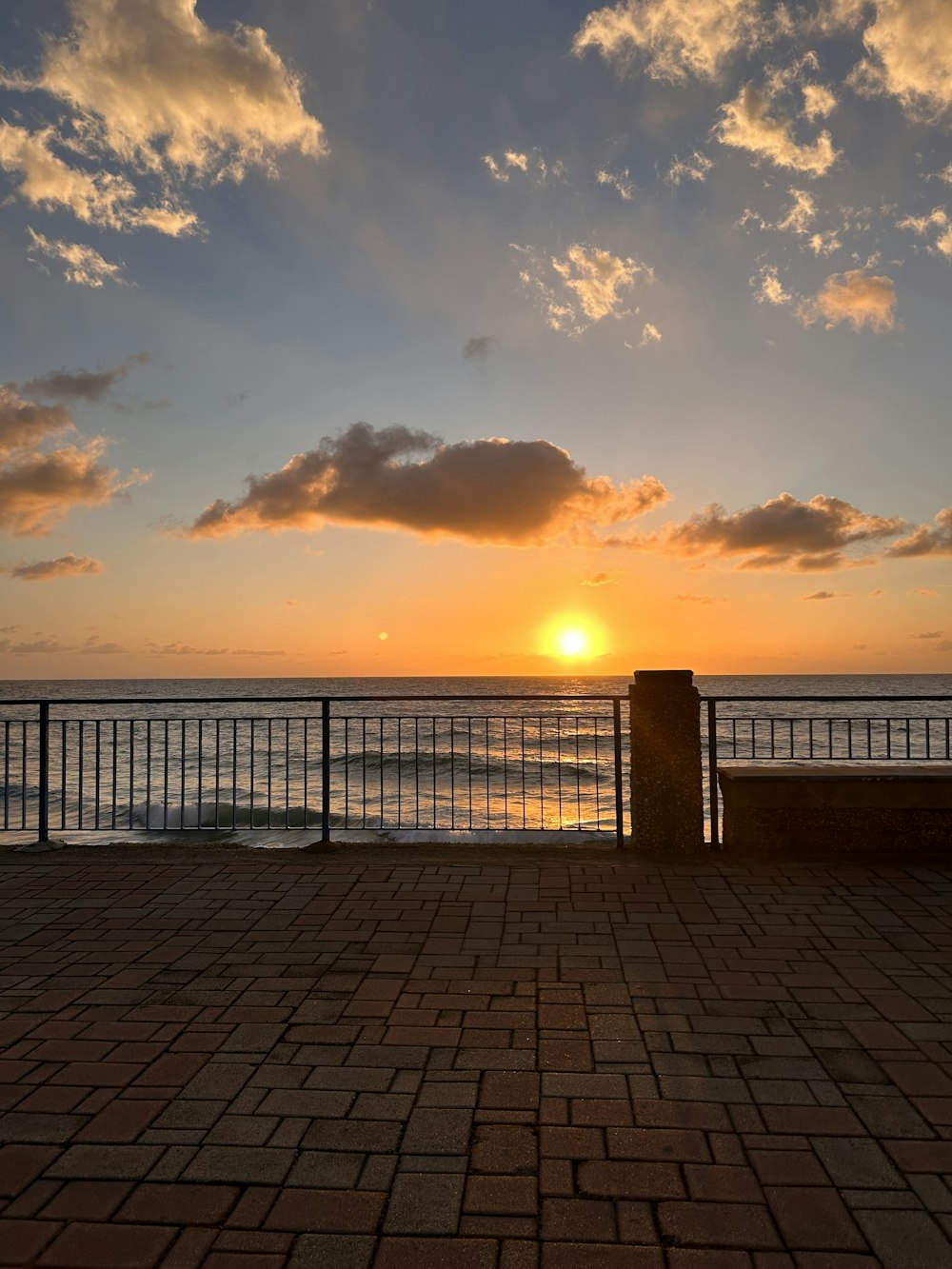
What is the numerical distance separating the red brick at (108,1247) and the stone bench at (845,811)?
5.15 metres

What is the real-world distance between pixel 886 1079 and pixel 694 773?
3.57 m

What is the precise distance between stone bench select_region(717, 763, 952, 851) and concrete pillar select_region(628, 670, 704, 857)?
34 cm

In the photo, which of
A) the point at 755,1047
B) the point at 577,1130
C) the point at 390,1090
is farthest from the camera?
the point at 755,1047

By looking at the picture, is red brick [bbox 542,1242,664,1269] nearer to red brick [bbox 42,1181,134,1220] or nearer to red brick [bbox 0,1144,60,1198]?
red brick [bbox 42,1181,134,1220]

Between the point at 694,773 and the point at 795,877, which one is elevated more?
the point at 694,773

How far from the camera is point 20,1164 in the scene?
2.54 m

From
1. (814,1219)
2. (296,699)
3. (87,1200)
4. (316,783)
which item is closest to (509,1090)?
(814,1219)

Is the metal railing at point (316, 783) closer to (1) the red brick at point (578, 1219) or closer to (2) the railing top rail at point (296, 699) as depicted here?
(2) the railing top rail at point (296, 699)

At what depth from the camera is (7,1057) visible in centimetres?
326

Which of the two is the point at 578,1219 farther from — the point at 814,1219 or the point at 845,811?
the point at 845,811

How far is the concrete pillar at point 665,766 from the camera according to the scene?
21.3 feet

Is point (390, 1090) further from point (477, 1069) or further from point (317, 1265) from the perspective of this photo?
point (317, 1265)

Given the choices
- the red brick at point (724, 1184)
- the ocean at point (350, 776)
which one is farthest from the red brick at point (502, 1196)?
the ocean at point (350, 776)

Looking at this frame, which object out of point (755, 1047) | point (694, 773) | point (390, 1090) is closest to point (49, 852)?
point (390, 1090)
